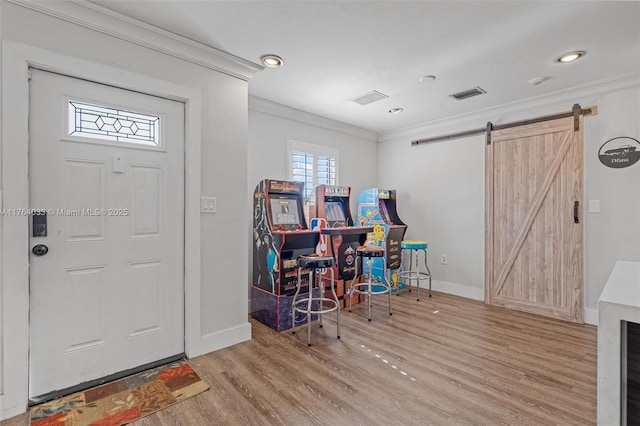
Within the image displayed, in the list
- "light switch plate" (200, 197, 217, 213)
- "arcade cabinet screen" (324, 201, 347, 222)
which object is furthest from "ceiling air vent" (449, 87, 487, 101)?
"light switch plate" (200, 197, 217, 213)

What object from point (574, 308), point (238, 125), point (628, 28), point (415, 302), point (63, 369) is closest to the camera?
point (63, 369)

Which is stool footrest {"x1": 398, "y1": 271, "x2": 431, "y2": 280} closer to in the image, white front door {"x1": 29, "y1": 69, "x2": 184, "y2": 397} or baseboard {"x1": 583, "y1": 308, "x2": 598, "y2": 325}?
baseboard {"x1": 583, "y1": 308, "x2": 598, "y2": 325}

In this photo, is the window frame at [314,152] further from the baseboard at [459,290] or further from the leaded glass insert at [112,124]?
the baseboard at [459,290]

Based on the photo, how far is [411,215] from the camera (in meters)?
4.86

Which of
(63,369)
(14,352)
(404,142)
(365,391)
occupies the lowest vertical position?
(365,391)

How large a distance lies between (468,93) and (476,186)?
128cm

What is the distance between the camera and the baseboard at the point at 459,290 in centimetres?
409

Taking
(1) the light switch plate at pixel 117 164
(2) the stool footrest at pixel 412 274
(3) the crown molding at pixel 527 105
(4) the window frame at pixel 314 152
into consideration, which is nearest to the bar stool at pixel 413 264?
(2) the stool footrest at pixel 412 274

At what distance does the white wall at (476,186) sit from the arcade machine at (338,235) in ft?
4.40

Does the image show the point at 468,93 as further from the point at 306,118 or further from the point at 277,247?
the point at 277,247

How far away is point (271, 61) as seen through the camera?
8.93 ft

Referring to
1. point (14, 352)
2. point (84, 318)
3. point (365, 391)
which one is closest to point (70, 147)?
point (84, 318)

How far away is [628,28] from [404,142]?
290 centimetres

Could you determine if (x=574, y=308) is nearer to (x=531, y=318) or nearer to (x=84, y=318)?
(x=531, y=318)
